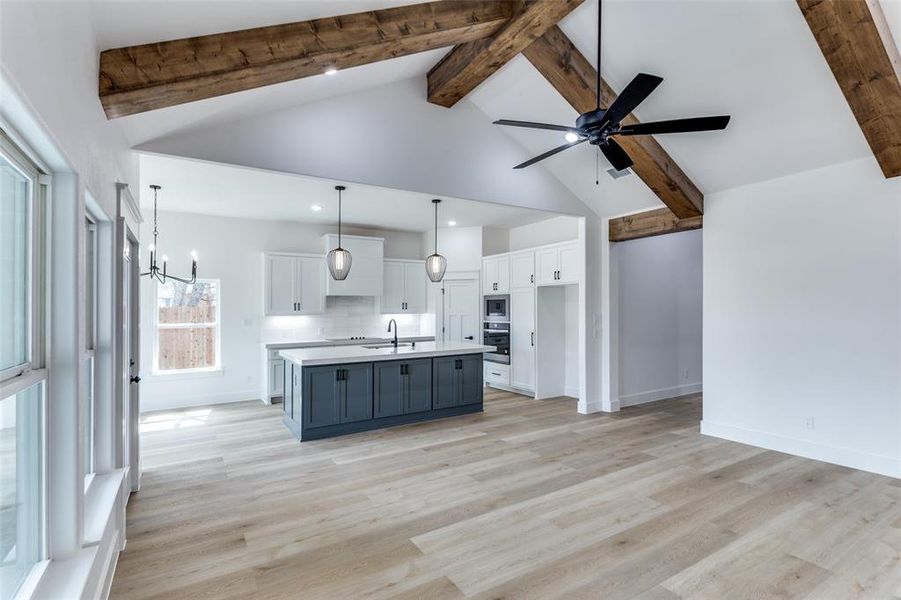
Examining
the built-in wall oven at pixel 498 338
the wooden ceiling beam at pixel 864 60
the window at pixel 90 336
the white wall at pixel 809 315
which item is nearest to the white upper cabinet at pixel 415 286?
the built-in wall oven at pixel 498 338

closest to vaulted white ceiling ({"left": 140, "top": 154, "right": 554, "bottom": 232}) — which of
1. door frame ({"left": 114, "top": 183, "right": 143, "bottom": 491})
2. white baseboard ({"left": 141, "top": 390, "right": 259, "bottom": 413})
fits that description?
door frame ({"left": 114, "top": 183, "right": 143, "bottom": 491})

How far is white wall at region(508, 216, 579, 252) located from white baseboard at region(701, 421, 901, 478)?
3188 mm

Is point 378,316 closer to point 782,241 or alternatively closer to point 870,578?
point 782,241

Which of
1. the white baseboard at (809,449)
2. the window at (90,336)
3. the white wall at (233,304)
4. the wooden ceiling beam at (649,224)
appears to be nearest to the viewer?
the window at (90,336)

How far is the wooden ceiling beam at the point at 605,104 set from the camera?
13.3 feet

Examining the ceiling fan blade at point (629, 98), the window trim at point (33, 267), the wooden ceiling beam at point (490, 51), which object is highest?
the wooden ceiling beam at point (490, 51)

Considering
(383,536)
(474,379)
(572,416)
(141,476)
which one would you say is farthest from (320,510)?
(572,416)

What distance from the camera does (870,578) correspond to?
2393mm

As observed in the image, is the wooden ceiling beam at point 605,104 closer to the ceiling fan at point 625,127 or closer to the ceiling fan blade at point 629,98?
the ceiling fan at point 625,127

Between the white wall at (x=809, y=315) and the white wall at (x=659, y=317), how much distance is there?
137 centimetres

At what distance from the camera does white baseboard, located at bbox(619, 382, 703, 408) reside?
640cm

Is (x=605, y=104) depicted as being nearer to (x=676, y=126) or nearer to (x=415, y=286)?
(x=676, y=126)

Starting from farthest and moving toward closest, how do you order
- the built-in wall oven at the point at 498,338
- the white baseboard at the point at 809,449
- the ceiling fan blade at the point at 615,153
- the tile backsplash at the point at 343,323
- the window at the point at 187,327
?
the built-in wall oven at the point at 498,338, the tile backsplash at the point at 343,323, the window at the point at 187,327, the white baseboard at the point at 809,449, the ceiling fan blade at the point at 615,153

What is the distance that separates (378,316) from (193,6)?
6.16 meters
